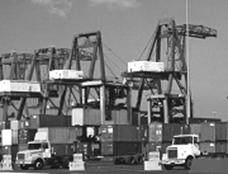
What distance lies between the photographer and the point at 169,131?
71188mm

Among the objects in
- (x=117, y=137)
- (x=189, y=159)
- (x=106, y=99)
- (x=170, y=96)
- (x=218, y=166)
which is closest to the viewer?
(x=218, y=166)

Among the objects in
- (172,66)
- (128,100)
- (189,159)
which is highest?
(172,66)

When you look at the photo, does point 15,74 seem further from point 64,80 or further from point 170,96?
point 170,96

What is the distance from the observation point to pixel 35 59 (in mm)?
133125

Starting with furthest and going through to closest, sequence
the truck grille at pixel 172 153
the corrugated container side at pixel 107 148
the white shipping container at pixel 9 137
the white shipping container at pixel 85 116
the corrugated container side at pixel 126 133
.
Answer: the white shipping container at pixel 9 137 < the white shipping container at pixel 85 116 < the corrugated container side at pixel 126 133 < the corrugated container side at pixel 107 148 < the truck grille at pixel 172 153

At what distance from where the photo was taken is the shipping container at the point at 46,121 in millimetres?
85812

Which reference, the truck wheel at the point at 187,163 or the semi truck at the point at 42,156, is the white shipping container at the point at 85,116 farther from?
the truck wheel at the point at 187,163

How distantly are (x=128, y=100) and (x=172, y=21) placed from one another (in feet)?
67.0

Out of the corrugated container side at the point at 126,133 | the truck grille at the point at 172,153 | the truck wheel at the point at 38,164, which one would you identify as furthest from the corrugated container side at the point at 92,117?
the truck grille at the point at 172,153

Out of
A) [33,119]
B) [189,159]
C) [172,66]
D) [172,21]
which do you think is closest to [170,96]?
[172,66]

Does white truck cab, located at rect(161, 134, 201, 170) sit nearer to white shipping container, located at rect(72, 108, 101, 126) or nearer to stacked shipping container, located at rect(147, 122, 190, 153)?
stacked shipping container, located at rect(147, 122, 190, 153)

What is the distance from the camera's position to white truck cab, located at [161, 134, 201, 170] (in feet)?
149

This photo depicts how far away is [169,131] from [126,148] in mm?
6168

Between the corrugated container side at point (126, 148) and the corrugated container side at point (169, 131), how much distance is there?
433 cm
